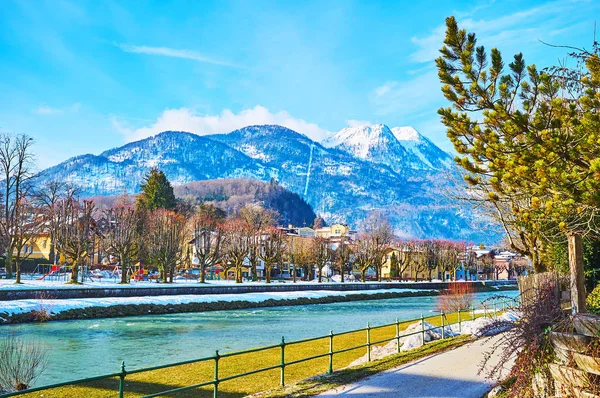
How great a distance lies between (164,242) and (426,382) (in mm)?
50778

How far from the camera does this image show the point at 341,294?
60594 mm

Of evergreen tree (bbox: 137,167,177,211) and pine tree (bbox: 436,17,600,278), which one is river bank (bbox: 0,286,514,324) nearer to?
pine tree (bbox: 436,17,600,278)

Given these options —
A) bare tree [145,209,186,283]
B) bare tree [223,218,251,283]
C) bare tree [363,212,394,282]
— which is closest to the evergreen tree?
bare tree [145,209,186,283]

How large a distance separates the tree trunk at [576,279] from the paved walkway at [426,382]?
5.54ft

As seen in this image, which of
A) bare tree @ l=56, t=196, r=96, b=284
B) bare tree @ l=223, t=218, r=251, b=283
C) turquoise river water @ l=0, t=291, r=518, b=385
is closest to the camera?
turquoise river water @ l=0, t=291, r=518, b=385

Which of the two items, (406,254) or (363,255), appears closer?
(363,255)

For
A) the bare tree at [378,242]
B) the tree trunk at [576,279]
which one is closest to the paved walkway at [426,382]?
the tree trunk at [576,279]

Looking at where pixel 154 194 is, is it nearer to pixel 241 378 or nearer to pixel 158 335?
pixel 158 335

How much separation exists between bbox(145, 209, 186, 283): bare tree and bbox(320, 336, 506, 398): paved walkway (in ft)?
151

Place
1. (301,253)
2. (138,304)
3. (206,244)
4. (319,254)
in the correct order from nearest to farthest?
(138,304) → (206,244) → (319,254) → (301,253)

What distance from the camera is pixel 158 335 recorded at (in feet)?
90.7

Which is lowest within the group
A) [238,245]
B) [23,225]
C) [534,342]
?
[534,342]

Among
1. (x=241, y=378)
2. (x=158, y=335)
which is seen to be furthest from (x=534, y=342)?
(x=158, y=335)

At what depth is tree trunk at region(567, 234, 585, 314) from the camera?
8.70m
